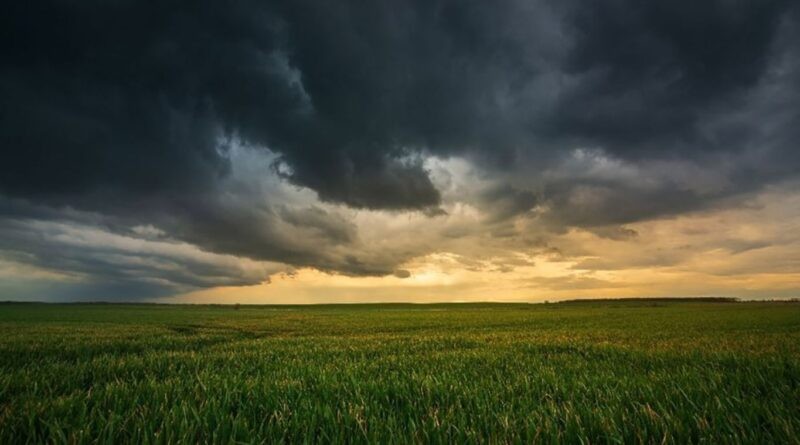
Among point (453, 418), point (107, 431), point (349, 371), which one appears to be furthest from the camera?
point (349, 371)

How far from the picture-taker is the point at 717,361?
7.54 meters

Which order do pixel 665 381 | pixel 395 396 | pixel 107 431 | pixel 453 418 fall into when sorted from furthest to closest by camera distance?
pixel 665 381
pixel 395 396
pixel 453 418
pixel 107 431

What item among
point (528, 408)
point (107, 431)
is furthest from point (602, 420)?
point (107, 431)

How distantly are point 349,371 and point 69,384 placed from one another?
13.4 ft

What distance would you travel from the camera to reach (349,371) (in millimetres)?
6625

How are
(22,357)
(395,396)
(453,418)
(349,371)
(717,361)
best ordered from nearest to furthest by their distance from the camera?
(453,418), (395,396), (349,371), (717,361), (22,357)

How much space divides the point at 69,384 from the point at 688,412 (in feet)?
25.5

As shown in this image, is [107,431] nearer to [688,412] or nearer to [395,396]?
[395,396]

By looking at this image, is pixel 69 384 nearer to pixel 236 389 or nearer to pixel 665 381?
pixel 236 389

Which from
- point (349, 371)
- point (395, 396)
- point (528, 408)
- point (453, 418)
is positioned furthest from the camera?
point (349, 371)

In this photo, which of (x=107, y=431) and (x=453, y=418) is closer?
(x=107, y=431)

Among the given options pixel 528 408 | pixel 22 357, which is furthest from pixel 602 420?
pixel 22 357

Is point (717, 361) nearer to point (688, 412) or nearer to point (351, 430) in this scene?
point (688, 412)

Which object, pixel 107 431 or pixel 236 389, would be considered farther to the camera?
pixel 236 389
